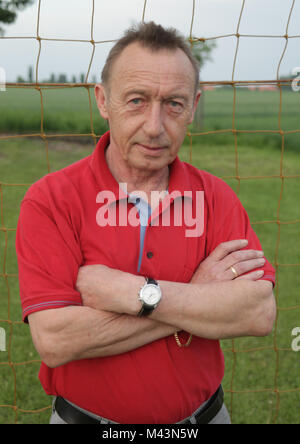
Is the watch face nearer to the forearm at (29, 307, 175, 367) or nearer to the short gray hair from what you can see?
the forearm at (29, 307, 175, 367)

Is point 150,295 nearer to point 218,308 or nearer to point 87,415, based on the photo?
point 218,308

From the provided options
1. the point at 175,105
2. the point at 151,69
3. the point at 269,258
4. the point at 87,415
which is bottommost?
the point at 269,258

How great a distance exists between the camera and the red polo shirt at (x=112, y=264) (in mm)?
1593

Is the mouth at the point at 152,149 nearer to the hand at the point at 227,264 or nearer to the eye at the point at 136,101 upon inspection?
the eye at the point at 136,101

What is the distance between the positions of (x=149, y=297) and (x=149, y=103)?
0.67 m

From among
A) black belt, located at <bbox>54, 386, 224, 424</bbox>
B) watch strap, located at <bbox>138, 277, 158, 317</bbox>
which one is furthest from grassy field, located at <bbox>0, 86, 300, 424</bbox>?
watch strap, located at <bbox>138, 277, 158, 317</bbox>

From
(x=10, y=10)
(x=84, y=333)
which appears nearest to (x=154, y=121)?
(x=84, y=333)

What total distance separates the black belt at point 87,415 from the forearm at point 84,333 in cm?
29

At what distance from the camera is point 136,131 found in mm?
1667

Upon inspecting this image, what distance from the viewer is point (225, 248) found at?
69.7 inches

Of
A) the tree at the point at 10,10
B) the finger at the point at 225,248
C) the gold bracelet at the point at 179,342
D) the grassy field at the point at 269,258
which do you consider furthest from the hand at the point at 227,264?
the tree at the point at 10,10

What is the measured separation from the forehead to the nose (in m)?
0.07

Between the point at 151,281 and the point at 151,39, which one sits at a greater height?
the point at 151,39

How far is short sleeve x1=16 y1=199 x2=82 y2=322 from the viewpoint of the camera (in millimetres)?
1552
